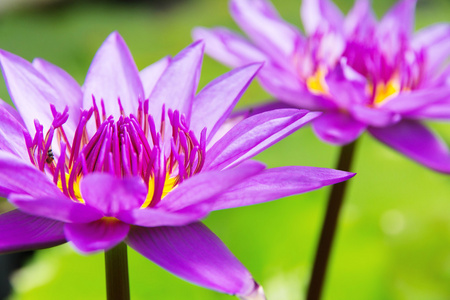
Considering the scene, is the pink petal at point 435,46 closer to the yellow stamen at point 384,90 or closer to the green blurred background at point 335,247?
the yellow stamen at point 384,90

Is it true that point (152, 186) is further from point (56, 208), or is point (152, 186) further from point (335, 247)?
point (335, 247)

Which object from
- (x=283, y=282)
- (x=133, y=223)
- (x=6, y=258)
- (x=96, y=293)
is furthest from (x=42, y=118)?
(x=6, y=258)

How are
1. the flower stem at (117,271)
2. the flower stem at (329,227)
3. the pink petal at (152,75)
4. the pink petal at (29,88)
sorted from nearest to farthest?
the flower stem at (117,271) → the pink petal at (29,88) → the pink petal at (152,75) → the flower stem at (329,227)

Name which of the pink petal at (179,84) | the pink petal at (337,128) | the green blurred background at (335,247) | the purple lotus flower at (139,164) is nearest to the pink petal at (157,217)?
the purple lotus flower at (139,164)

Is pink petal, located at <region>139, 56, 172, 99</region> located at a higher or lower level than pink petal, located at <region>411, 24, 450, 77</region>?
higher

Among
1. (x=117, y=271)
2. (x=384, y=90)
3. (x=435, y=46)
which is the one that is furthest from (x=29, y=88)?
(x=435, y=46)

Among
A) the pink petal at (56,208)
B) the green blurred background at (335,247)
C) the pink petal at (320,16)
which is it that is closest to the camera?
the pink petal at (56,208)

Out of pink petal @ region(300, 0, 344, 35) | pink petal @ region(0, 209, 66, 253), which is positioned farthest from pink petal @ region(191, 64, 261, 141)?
pink petal @ region(300, 0, 344, 35)

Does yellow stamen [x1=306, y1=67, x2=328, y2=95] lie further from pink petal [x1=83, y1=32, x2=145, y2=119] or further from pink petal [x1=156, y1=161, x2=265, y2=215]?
pink petal [x1=156, y1=161, x2=265, y2=215]
